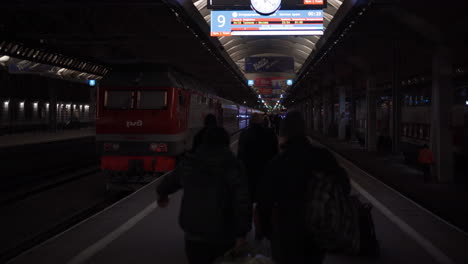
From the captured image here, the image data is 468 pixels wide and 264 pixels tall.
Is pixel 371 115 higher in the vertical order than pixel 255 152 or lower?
higher

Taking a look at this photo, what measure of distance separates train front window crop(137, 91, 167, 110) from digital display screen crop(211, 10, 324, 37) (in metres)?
3.33

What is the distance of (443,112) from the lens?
516 inches

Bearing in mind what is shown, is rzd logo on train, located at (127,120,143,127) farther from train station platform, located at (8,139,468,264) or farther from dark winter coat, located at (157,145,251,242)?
dark winter coat, located at (157,145,251,242)

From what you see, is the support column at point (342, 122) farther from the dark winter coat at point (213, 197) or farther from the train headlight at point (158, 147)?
the dark winter coat at point (213, 197)

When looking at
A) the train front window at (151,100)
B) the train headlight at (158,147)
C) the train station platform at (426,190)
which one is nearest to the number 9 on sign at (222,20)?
the train front window at (151,100)

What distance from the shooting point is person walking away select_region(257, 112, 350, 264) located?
304 cm

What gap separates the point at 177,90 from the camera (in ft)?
39.2

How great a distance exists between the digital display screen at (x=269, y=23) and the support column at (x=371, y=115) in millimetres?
11673

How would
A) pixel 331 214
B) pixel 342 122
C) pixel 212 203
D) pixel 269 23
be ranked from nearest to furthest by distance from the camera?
1. pixel 331 214
2. pixel 212 203
3. pixel 269 23
4. pixel 342 122

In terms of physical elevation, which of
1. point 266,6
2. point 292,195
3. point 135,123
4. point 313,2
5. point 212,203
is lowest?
point 212,203

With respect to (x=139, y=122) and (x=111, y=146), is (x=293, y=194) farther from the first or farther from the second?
(x=111, y=146)

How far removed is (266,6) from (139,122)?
4.65 m

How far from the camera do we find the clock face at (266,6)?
11.6 meters

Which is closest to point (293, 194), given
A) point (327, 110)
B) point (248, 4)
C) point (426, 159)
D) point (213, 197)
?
point (213, 197)
